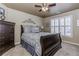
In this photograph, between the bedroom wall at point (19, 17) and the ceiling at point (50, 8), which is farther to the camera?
the bedroom wall at point (19, 17)

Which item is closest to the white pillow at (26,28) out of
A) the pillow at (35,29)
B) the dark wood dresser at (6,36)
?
the pillow at (35,29)

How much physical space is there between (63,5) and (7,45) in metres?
1.94

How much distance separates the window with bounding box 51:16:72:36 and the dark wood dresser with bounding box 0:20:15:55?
1.06 meters

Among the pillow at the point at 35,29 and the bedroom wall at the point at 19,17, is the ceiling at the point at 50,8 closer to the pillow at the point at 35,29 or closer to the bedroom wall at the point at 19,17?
the bedroom wall at the point at 19,17

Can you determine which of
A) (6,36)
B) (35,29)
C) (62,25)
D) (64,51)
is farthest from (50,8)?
(6,36)

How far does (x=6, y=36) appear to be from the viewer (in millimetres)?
2385

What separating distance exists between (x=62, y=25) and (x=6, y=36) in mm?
1735

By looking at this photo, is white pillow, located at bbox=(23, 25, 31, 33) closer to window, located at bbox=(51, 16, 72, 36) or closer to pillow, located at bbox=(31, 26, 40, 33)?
pillow, located at bbox=(31, 26, 40, 33)

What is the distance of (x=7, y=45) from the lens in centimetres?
233

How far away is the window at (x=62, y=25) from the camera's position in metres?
1.61

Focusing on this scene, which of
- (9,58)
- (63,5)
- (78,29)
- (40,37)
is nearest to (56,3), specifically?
(63,5)

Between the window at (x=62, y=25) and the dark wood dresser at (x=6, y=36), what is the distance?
106 cm

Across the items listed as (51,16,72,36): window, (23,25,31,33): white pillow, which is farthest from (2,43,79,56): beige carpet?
(23,25,31,33): white pillow

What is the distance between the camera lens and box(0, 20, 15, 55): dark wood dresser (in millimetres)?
2094
